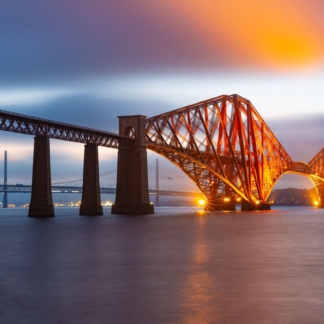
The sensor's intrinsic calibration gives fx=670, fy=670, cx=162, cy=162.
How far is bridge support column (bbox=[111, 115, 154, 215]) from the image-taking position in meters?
102

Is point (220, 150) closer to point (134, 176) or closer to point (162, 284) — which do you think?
point (134, 176)

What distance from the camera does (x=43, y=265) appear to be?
101 feet

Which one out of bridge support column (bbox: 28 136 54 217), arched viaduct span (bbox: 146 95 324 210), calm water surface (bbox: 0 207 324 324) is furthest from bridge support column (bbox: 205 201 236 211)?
calm water surface (bbox: 0 207 324 324)

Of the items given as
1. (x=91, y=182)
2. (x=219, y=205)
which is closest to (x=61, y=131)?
(x=91, y=182)

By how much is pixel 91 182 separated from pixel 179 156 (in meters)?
37.9

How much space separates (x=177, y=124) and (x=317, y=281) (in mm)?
101080

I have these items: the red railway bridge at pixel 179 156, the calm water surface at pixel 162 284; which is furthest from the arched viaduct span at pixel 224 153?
the calm water surface at pixel 162 284

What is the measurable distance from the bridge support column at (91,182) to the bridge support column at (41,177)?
10.1 m

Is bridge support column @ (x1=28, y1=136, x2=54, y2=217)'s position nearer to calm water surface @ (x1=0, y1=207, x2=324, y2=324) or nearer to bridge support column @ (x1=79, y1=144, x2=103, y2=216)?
bridge support column @ (x1=79, y1=144, x2=103, y2=216)

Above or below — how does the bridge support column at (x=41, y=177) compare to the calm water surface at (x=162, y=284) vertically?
above

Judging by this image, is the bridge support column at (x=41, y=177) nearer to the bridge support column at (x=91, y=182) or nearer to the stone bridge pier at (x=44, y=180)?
the stone bridge pier at (x=44, y=180)

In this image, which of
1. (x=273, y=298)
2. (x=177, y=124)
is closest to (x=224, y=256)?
(x=273, y=298)

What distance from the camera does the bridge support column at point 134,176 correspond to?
10206cm

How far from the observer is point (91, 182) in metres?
91.2
